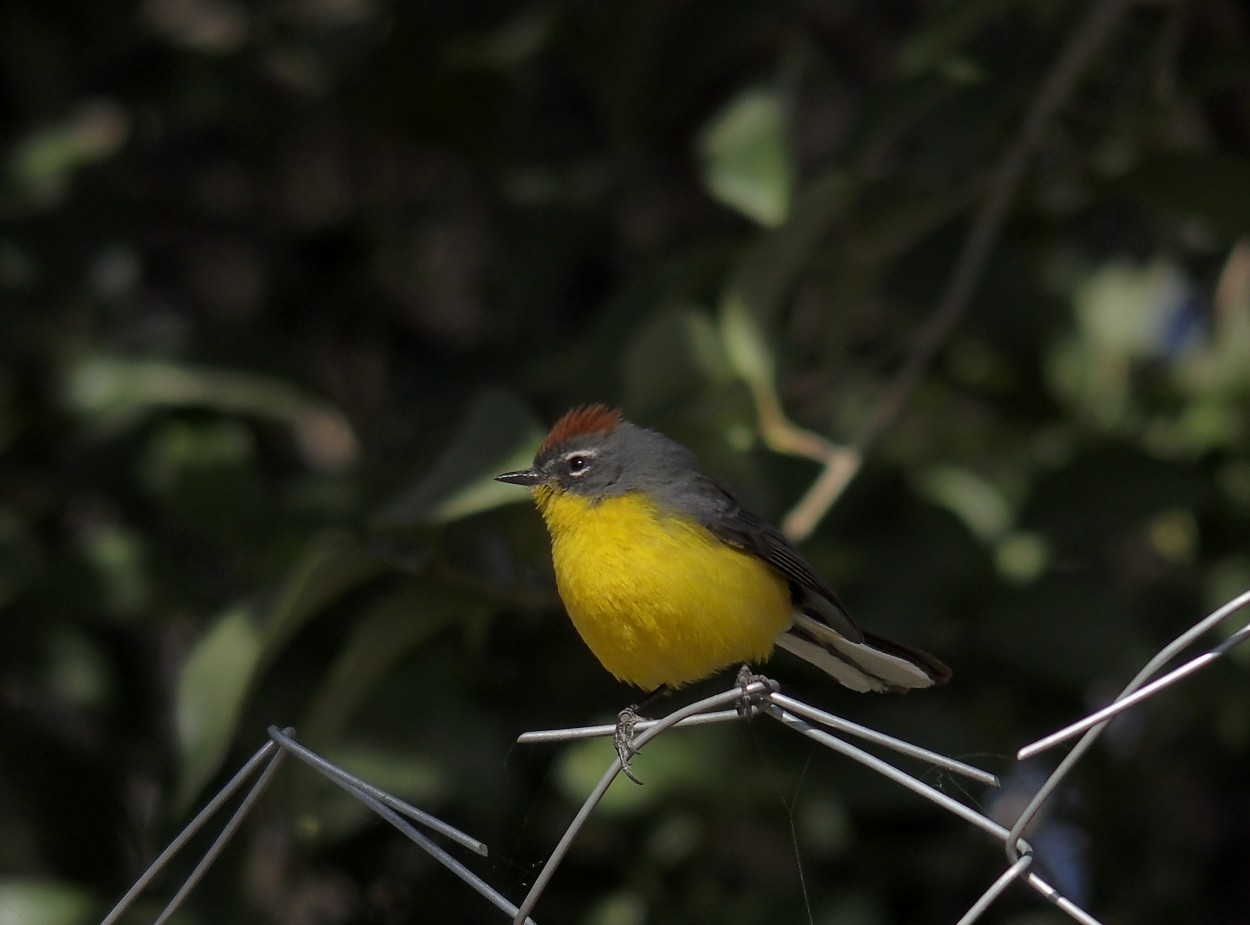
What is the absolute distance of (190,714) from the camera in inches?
121

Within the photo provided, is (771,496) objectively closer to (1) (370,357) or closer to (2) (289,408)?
(2) (289,408)

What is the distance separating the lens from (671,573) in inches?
110

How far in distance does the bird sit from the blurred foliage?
123mm

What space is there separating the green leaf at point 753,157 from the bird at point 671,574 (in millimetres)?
664

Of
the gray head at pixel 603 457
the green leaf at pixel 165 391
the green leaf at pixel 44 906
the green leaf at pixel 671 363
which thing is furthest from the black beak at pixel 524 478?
the green leaf at pixel 44 906

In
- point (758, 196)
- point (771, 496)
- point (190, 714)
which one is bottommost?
point (190, 714)

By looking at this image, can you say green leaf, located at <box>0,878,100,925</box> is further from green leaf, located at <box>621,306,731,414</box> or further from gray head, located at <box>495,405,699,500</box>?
green leaf, located at <box>621,306,731,414</box>

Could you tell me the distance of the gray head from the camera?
10.6ft

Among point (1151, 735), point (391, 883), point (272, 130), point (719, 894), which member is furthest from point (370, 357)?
point (1151, 735)

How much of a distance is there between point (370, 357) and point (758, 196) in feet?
7.51

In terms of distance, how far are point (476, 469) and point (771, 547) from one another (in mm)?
582

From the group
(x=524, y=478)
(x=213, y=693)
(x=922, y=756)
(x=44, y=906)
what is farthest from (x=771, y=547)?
(x=44, y=906)

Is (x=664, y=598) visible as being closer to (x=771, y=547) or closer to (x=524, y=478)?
(x=771, y=547)

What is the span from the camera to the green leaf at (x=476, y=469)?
9.34 feet
